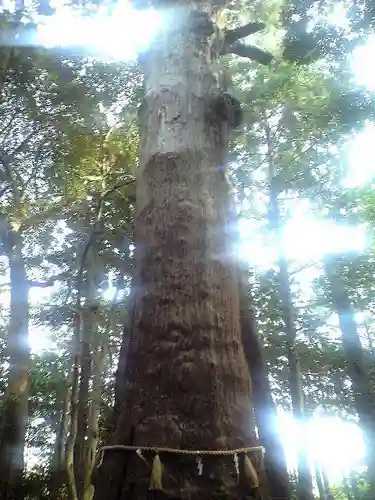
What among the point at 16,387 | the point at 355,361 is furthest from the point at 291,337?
the point at 16,387

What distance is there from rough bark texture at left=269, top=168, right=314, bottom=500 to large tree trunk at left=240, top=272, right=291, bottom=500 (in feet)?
12.3

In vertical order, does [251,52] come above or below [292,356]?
above

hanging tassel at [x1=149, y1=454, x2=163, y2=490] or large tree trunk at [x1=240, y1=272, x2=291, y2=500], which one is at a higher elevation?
large tree trunk at [x1=240, y1=272, x2=291, y2=500]

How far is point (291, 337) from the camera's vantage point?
299 inches

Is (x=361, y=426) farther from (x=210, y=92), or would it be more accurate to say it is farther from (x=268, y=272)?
(x=210, y=92)

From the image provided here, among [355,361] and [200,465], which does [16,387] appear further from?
[200,465]

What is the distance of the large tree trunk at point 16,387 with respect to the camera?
7035 millimetres

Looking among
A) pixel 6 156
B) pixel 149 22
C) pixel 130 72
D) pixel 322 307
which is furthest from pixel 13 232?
pixel 149 22

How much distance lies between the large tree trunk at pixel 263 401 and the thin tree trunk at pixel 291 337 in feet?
12.3

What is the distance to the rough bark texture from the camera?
679cm

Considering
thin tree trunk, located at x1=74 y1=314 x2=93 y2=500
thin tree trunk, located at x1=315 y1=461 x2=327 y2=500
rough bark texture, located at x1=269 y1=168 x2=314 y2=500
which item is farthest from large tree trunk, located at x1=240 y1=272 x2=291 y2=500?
thin tree trunk, located at x1=315 y1=461 x2=327 y2=500

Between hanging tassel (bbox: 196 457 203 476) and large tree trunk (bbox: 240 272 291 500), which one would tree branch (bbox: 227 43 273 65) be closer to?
large tree trunk (bbox: 240 272 291 500)

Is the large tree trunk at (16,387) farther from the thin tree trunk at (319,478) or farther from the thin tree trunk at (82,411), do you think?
the thin tree trunk at (319,478)

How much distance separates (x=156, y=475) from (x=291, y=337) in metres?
6.68
